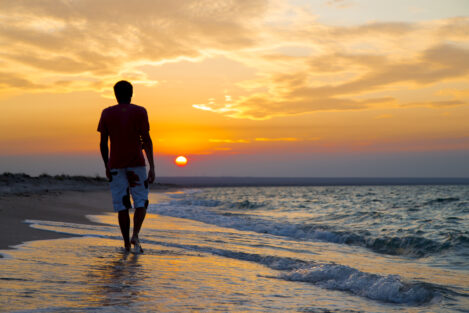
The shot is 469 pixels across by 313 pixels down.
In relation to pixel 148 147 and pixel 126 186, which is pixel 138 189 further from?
pixel 148 147

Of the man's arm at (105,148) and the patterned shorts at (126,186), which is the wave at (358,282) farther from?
the man's arm at (105,148)

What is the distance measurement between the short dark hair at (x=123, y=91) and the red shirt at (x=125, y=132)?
114 millimetres

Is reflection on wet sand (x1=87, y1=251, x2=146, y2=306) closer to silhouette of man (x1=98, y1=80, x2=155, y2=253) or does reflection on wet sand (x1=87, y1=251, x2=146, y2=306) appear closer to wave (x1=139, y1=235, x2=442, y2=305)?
silhouette of man (x1=98, y1=80, x2=155, y2=253)

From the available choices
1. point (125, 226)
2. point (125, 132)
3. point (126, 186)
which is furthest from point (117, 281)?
point (125, 132)

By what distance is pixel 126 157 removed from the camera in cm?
564

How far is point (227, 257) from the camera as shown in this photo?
5.84m

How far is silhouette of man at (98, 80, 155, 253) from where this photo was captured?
18.6 ft

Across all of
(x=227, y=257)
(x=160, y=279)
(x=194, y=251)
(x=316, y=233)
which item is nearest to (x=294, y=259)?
(x=227, y=257)

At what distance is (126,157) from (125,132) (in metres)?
0.33

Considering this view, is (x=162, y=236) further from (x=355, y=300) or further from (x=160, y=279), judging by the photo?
(x=355, y=300)

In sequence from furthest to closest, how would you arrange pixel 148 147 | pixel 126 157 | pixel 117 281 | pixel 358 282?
pixel 148 147, pixel 126 157, pixel 358 282, pixel 117 281

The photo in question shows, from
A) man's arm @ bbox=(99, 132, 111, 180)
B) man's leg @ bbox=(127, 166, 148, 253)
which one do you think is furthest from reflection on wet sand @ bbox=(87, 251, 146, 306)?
man's arm @ bbox=(99, 132, 111, 180)

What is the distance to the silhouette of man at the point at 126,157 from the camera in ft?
18.6

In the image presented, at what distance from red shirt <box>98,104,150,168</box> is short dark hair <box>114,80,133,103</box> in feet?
0.37
